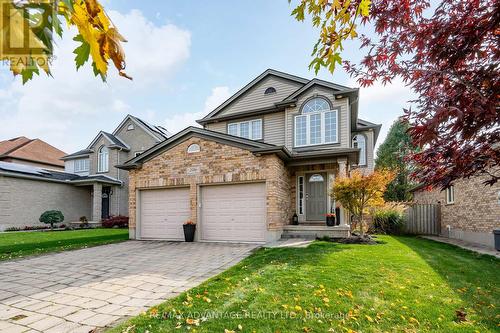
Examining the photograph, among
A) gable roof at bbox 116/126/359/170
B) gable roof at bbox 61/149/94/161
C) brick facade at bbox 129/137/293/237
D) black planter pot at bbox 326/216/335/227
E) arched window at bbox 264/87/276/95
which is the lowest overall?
black planter pot at bbox 326/216/335/227

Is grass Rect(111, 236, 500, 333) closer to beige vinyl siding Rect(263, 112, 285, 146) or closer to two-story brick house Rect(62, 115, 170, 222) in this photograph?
beige vinyl siding Rect(263, 112, 285, 146)

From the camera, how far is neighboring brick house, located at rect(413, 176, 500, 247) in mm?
10516

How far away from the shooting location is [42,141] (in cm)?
3212

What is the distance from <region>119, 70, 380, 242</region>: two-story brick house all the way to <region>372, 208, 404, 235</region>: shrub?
388 cm

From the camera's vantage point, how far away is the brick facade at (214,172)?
33.5 feet

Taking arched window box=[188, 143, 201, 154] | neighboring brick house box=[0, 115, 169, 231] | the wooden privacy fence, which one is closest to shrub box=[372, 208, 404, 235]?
the wooden privacy fence

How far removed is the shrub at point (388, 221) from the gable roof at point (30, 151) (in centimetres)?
2866

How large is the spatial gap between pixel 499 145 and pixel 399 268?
12.3 ft

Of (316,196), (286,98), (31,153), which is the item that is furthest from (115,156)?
(316,196)

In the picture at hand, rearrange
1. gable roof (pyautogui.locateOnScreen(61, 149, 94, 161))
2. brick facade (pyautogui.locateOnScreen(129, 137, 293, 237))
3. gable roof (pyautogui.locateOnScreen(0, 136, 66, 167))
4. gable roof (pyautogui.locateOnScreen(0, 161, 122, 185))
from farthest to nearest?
gable roof (pyautogui.locateOnScreen(0, 136, 66, 167))
gable roof (pyautogui.locateOnScreen(61, 149, 94, 161))
gable roof (pyautogui.locateOnScreen(0, 161, 122, 185))
brick facade (pyautogui.locateOnScreen(129, 137, 293, 237))

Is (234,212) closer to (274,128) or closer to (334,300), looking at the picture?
(274,128)

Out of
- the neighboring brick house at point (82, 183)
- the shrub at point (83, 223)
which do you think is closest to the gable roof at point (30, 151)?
the neighboring brick house at point (82, 183)

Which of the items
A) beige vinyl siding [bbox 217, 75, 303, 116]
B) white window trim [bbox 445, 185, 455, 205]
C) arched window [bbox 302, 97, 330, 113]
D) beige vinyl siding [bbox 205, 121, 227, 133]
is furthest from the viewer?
Result: beige vinyl siding [bbox 205, 121, 227, 133]

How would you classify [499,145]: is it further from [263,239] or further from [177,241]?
[177,241]
